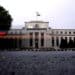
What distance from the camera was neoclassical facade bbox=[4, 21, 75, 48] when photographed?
186500 mm

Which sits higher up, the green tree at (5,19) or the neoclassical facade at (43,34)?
the green tree at (5,19)

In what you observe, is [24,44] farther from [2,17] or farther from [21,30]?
[2,17]

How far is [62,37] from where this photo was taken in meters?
192

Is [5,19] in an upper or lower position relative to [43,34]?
upper

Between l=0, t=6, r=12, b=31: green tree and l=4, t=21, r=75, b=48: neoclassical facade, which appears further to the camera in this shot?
l=4, t=21, r=75, b=48: neoclassical facade

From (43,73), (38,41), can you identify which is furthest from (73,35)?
(43,73)

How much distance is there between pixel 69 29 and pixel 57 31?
20.3 ft

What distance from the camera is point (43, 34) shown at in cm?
18850

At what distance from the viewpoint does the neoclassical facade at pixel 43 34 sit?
186m

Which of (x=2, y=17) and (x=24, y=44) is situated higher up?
(x=2, y=17)

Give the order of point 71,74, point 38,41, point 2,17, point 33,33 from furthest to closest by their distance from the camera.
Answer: point 38,41 < point 33,33 < point 2,17 < point 71,74

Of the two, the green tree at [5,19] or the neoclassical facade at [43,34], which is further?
the neoclassical facade at [43,34]

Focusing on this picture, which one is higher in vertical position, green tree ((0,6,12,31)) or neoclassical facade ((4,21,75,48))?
green tree ((0,6,12,31))

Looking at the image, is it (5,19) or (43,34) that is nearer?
(5,19)
